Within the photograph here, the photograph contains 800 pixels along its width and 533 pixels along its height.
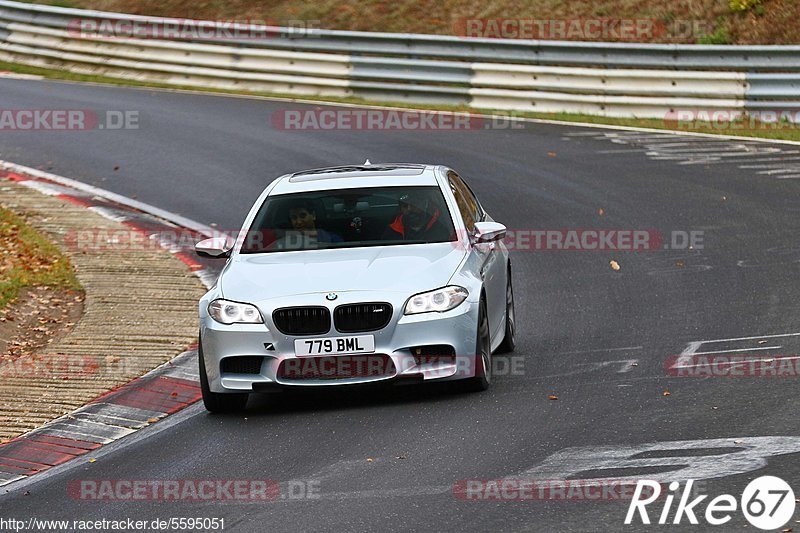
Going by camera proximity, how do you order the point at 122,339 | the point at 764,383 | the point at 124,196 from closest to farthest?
the point at 764,383
the point at 122,339
the point at 124,196

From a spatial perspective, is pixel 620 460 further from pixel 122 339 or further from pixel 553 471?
pixel 122 339

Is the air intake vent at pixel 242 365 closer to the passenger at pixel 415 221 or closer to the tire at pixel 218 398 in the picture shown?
the tire at pixel 218 398

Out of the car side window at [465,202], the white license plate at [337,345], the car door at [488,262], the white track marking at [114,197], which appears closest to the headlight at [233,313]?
the white license plate at [337,345]

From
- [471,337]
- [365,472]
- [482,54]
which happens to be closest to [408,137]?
[482,54]

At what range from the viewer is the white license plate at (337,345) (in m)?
9.24

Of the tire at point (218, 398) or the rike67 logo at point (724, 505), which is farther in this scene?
the tire at point (218, 398)

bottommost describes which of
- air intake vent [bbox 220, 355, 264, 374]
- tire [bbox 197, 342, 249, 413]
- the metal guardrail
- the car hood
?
tire [bbox 197, 342, 249, 413]

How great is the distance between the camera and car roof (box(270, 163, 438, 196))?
10.8 meters

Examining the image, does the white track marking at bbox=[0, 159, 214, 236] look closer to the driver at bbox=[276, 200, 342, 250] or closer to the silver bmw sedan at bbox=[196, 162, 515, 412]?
the driver at bbox=[276, 200, 342, 250]

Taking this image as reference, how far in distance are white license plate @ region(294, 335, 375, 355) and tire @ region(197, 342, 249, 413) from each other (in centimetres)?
64

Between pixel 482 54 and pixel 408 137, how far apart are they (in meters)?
3.61

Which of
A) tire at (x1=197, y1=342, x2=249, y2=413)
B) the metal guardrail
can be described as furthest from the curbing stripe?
the metal guardrail

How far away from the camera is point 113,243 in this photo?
15422 mm

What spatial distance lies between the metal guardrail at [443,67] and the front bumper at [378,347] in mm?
13536
